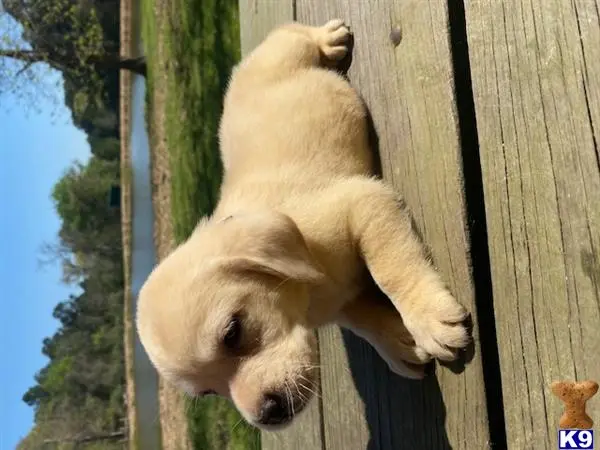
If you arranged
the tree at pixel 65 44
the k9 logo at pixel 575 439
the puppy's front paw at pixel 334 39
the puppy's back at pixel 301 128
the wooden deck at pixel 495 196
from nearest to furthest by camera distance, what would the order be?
the k9 logo at pixel 575 439
the wooden deck at pixel 495 196
the puppy's back at pixel 301 128
the puppy's front paw at pixel 334 39
the tree at pixel 65 44

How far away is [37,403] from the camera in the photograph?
40.4 ft

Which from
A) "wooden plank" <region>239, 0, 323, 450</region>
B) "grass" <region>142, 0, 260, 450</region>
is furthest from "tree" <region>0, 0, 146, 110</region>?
"wooden plank" <region>239, 0, 323, 450</region>

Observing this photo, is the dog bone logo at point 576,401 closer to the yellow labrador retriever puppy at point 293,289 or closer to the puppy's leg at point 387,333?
the yellow labrador retriever puppy at point 293,289

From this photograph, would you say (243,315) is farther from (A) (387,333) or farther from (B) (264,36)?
(B) (264,36)

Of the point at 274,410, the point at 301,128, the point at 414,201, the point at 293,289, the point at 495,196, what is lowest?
the point at 274,410

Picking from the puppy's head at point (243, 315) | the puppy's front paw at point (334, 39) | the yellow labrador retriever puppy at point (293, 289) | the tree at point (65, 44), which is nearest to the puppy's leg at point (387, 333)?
the yellow labrador retriever puppy at point (293, 289)

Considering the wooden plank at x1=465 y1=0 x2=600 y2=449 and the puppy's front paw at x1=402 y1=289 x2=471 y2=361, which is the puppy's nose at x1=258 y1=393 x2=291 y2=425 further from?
the wooden plank at x1=465 y1=0 x2=600 y2=449

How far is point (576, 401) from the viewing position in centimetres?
178

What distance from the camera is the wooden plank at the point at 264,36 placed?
2.99m

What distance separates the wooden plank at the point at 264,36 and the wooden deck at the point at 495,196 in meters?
0.27

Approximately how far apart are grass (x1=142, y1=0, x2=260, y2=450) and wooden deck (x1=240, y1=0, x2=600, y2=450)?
429 centimetres


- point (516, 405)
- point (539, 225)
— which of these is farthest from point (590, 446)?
point (539, 225)

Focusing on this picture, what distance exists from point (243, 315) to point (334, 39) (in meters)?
1.31

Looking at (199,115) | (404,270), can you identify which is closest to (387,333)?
(404,270)
